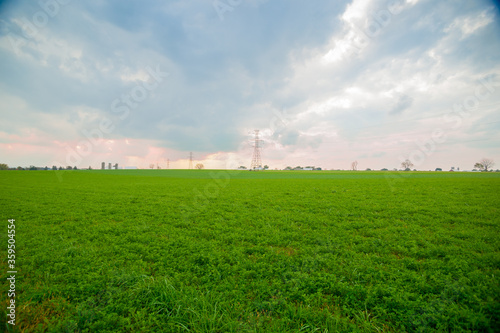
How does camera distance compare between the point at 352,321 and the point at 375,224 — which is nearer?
the point at 352,321

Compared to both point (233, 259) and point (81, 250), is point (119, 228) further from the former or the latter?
point (233, 259)

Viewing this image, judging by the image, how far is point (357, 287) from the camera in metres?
5.39

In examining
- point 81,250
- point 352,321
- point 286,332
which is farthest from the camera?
point 81,250

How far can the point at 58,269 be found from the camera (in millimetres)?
6270

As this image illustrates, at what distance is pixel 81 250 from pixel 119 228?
9.04ft

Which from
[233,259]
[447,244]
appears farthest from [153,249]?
[447,244]

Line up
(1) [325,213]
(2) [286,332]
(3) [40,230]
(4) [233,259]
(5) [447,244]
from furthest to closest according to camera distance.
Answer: (1) [325,213], (3) [40,230], (5) [447,244], (4) [233,259], (2) [286,332]

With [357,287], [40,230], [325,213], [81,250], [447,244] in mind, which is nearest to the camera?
[357,287]

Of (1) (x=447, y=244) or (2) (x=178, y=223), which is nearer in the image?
(1) (x=447, y=244)

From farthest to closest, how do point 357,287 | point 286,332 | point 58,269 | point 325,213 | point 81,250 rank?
1. point 325,213
2. point 81,250
3. point 58,269
4. point 357,287
5. point 286,332

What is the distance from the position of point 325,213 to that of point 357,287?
8.11m

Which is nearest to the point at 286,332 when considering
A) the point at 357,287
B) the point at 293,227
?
the point at 357,287

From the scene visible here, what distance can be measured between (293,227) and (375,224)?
4642mm

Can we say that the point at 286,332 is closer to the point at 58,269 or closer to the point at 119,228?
the point at 58,269
